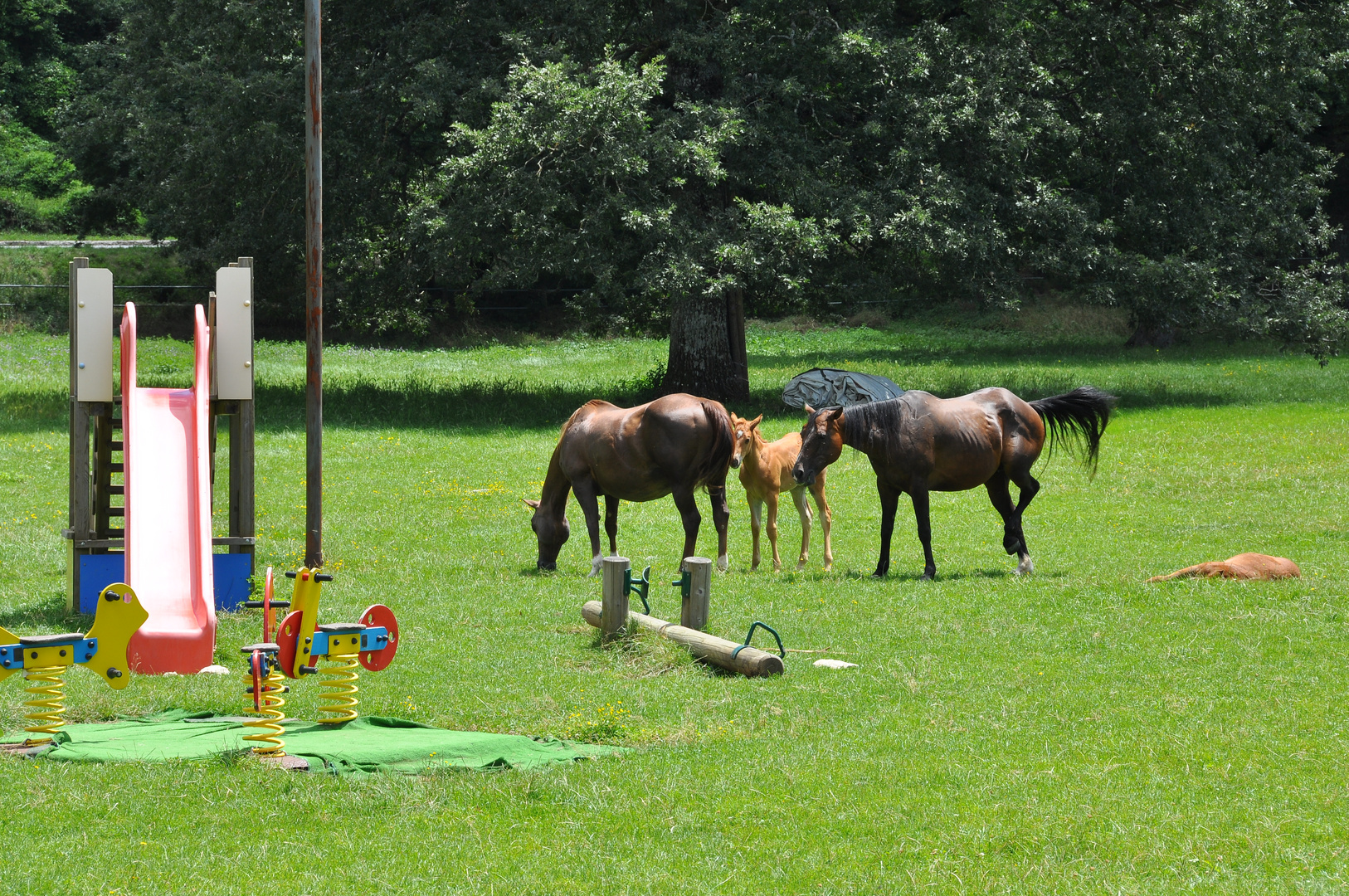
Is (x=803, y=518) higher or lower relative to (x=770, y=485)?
lower

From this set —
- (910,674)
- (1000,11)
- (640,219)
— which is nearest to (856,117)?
(1000,11)

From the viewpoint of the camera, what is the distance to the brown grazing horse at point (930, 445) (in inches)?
520

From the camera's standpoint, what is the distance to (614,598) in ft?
33.8

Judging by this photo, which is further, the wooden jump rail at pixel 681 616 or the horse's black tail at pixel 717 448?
the horse's black tail at pixel 717 448

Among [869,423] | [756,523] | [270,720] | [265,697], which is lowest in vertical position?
[270,720]

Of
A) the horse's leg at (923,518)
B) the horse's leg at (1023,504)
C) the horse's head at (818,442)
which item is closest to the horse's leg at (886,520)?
the horse's leg at (923,518)

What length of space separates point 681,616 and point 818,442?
3061 millimetres

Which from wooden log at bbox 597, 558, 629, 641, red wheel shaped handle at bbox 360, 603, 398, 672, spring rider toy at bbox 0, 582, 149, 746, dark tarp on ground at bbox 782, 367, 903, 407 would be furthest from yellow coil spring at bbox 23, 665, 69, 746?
dark tarp on ground at bbox 782, 367, 903, 407

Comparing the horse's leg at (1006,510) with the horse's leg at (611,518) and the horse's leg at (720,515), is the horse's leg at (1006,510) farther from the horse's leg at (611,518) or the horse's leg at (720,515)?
the horse's leg at (611,518)

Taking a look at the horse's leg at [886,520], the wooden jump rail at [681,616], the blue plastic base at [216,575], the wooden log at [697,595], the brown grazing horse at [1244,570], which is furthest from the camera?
the horse's leg at [886,520]

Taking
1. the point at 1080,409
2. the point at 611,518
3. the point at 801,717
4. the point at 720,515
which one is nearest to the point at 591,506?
the point at 611,518

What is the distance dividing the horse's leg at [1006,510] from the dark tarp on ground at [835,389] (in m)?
11.2

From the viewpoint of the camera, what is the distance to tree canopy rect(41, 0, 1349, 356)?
24047mm

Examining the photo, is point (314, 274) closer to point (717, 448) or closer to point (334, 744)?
point (717, 448)
